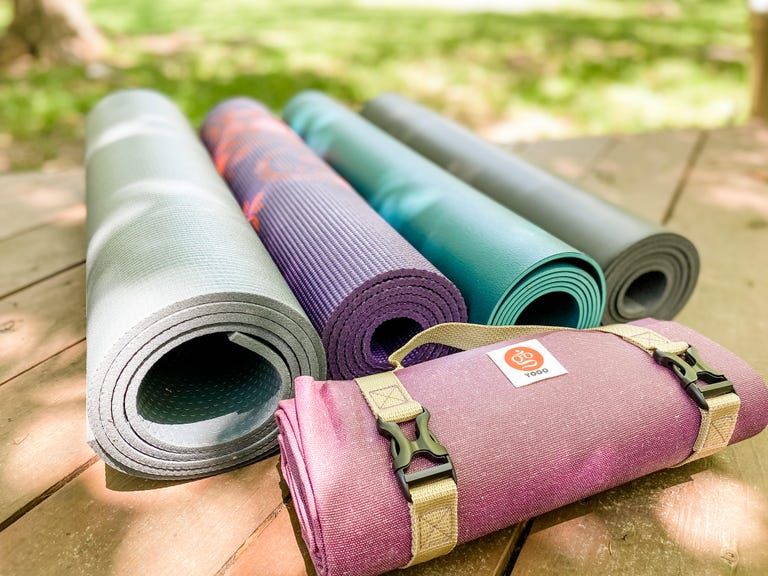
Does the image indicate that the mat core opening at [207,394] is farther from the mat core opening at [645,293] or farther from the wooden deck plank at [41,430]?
the mat core opening at [645,293]

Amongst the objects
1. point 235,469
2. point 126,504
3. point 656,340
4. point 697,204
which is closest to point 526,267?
point 656,340

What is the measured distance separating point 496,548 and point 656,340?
25.8 inches

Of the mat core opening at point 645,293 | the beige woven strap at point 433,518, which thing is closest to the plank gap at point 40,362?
the beige woven strap at point 433,518

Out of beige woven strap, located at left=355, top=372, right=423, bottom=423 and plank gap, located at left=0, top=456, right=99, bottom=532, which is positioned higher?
beige woven strap, located at left=355, top=372, right=423, bottom=423

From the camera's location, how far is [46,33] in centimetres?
576

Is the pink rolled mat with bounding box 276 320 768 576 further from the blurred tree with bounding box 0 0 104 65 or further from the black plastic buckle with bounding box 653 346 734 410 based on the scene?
the blurred tree with bounding box 0 0 104 65

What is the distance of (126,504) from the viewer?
1.46 metres

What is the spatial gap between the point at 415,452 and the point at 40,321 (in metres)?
1.49

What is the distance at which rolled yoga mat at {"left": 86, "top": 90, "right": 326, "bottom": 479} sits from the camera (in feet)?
4.50

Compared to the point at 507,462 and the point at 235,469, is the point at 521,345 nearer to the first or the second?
the point at 507,462

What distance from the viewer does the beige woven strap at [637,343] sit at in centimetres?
143

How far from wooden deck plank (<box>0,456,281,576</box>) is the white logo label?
24.7 inches

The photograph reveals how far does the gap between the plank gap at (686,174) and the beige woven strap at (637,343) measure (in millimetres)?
1480

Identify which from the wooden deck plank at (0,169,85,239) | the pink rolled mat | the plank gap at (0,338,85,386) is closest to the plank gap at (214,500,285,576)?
the pink rolled mat
